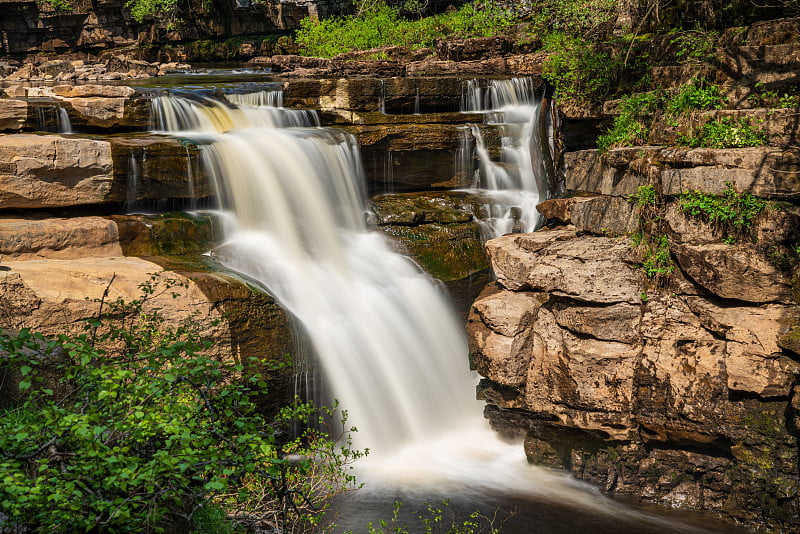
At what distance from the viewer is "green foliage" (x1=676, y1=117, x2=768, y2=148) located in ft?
22.3

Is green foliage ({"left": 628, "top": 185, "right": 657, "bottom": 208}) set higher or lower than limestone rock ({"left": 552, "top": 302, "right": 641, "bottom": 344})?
higher

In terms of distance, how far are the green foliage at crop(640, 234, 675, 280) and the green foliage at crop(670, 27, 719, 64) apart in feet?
8.56

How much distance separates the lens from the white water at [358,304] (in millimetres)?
7258

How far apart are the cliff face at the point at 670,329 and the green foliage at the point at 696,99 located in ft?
0.42

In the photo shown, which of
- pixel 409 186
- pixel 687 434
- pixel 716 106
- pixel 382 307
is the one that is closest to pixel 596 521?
pixel 687 434

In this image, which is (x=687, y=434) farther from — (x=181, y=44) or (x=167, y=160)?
(x=181, y=44)

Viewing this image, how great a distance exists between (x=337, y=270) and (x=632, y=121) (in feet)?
14.5

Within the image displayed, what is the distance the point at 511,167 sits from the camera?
459 inches

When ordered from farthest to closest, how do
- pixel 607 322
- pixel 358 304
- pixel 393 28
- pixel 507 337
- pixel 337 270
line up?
1. pixel 393 28
2. pixel 337 270
3. pixel 358 304
4. pixel 507 337
5. pixel 607 322

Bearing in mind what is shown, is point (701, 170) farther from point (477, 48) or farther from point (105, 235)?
point (477, 48)

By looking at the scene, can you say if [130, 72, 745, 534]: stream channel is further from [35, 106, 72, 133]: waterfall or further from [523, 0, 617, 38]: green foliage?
[523, 0, 617, 38]: green foliage

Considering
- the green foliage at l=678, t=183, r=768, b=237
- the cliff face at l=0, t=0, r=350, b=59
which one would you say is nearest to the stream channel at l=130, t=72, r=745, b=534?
the green foliage at l=678, t=183, r=768, b=237

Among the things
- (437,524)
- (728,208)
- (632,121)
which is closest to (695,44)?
(632,121)

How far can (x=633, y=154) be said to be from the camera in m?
7.41
